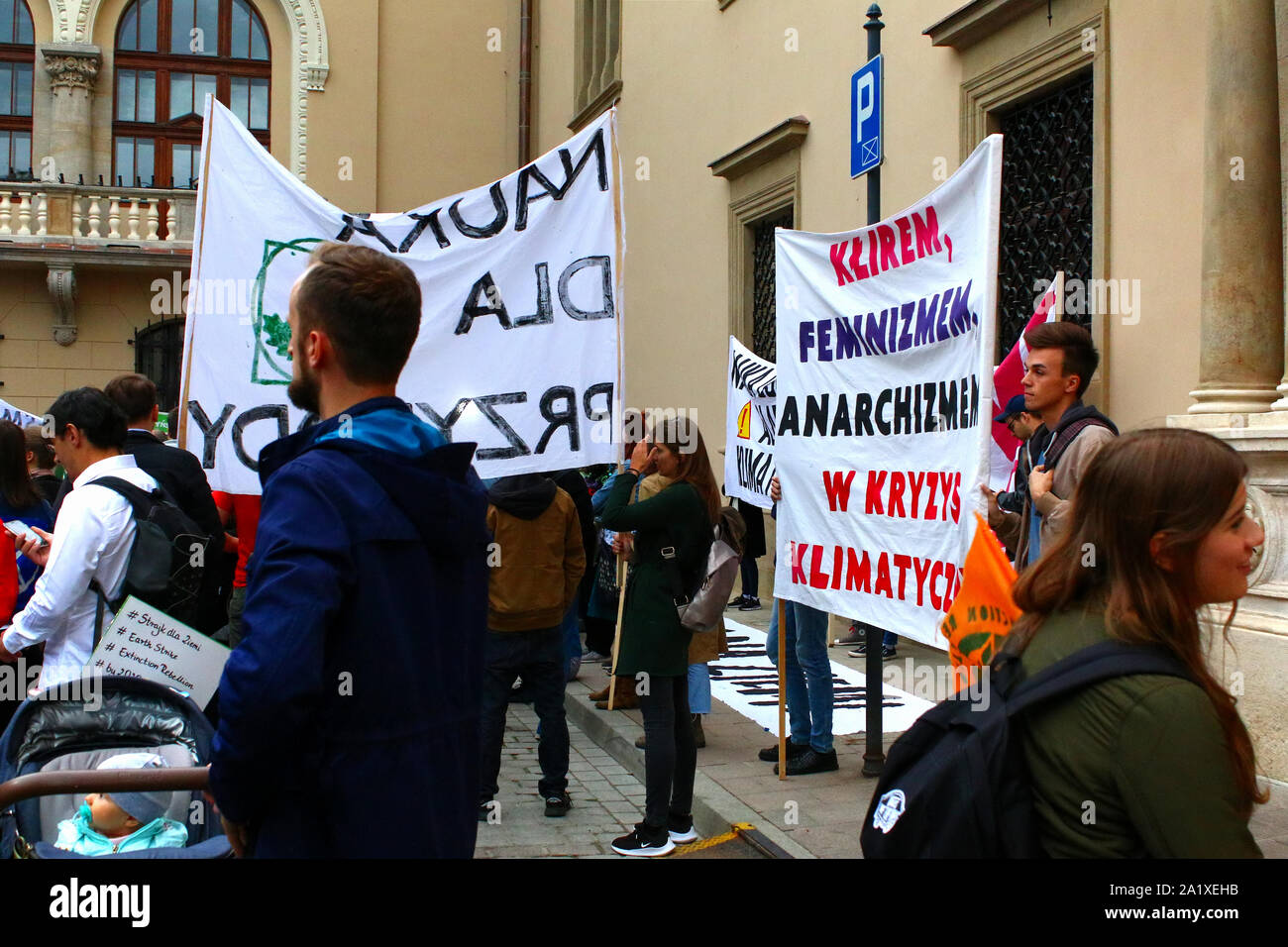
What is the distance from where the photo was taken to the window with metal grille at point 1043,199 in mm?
7926

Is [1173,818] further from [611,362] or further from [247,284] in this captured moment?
[247,284]

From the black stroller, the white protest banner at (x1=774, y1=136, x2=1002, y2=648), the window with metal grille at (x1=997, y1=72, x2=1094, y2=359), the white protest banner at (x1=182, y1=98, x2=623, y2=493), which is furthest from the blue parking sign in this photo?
the black stroller

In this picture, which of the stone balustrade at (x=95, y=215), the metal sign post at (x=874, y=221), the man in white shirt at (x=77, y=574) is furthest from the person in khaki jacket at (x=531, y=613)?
the stone balustrade at (x=95, y=215)

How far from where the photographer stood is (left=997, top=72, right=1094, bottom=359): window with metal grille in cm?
793

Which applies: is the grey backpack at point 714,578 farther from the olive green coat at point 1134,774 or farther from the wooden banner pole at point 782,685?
the olive green coat at point 1134,774

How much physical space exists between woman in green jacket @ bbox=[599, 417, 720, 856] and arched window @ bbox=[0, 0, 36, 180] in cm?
2051

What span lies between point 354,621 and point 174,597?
232 centimetres

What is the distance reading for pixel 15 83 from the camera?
2189 centimetres

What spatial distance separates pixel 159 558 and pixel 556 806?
2.53 meters

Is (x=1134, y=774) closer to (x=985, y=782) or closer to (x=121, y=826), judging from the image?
(x=985, y=782)

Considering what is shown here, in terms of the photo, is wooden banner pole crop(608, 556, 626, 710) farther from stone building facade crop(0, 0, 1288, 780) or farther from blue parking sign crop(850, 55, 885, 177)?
stone building facade crop(0, 0, 1288, 780)

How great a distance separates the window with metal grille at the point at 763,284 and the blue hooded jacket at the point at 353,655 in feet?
36.8

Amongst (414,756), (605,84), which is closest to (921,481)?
(414,756)

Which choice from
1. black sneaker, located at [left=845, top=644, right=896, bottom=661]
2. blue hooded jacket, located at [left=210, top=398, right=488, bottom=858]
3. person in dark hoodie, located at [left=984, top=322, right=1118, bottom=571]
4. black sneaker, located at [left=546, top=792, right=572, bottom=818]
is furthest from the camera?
black sneaker, located at [left=845, top=644, right=896, bottom=661]
